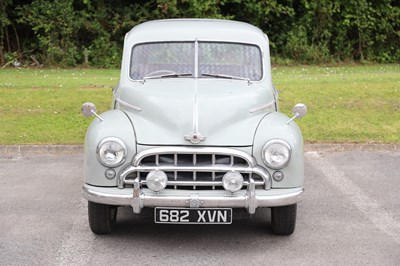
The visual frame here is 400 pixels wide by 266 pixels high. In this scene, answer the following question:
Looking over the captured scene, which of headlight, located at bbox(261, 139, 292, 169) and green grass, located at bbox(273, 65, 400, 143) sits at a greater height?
headlight, located at bbox(261, 139, 292, 169)

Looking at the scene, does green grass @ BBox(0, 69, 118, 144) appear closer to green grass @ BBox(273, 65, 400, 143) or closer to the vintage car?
green grass @ BBox(273, 65, 400, 143)

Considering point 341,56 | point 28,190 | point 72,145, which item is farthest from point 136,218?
point 341,56

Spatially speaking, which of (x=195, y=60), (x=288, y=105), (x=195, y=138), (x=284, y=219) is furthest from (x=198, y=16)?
(x=195, y=138)

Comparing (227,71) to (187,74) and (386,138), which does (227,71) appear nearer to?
(187,74)

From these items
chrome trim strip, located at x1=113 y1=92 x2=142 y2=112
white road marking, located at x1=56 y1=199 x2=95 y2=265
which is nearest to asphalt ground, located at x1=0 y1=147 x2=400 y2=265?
white road marking, located at x1=56 y1=199 x2=95 y2=265

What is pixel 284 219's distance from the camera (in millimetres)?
6324

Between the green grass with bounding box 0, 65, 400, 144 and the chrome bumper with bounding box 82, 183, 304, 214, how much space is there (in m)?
4.55

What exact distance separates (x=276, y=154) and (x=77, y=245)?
5.99 ft

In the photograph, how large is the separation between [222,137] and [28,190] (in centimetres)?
285

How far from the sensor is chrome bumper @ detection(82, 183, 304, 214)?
5836 millimetres

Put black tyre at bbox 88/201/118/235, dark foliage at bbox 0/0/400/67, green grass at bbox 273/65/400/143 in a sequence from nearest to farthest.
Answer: black tyre at bbox 88/201/118/235 → green grass at bbox 273/65/400/143 → dark foliage at bbox 0/0/400/67

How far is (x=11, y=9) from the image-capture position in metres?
21.3

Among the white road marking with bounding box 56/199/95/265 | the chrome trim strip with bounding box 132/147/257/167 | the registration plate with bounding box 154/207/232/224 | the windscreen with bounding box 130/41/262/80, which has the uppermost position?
the windscreen with bounding box 130/41/262/80

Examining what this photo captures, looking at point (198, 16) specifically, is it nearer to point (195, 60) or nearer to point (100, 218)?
point (195, 60)
